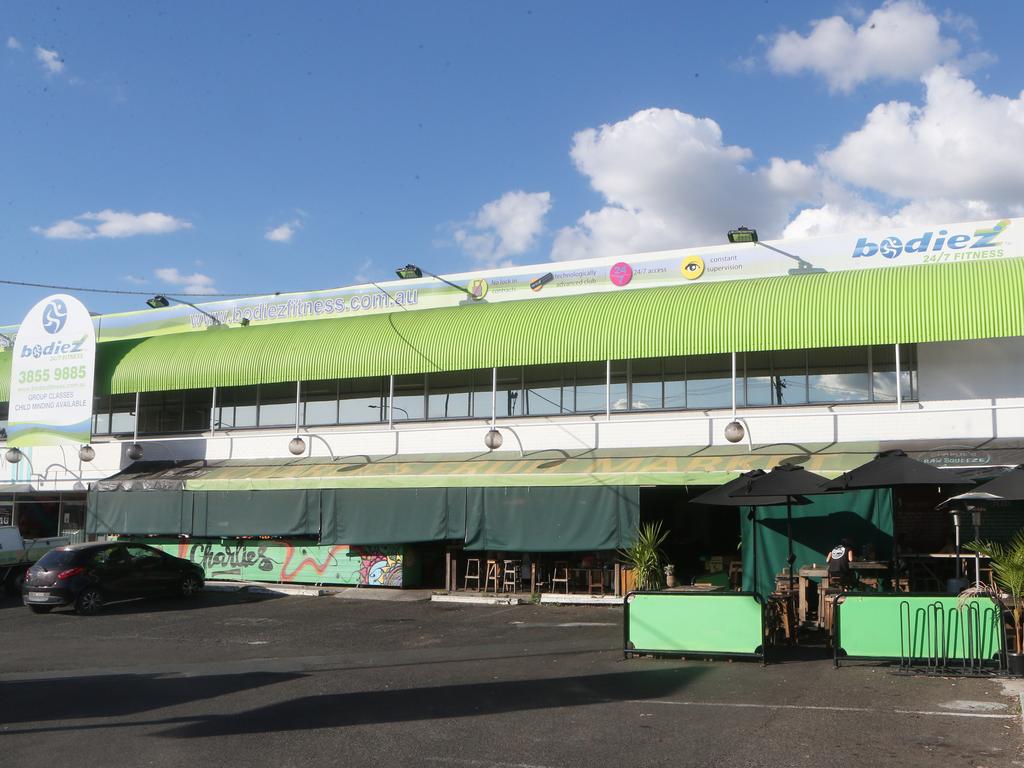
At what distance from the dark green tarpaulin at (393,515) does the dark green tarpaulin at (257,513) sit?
51 centimetres

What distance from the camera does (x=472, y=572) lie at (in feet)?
79.4

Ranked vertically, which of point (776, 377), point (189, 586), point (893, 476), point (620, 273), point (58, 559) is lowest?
point (189, 586)

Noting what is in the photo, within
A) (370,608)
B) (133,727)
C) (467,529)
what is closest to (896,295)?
(467,529)

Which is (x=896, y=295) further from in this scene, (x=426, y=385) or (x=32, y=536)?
(x=32, y=536)

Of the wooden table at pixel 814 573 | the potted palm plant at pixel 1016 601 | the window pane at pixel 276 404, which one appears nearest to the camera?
the potted palm plant at pixel 1016 601

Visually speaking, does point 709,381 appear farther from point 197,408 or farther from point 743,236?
point 197,408

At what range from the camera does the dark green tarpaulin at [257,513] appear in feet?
78.5

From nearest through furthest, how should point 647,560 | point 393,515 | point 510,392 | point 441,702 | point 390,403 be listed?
point 441,702, point 647,560, point 393,515, point 510,392, point 390,403

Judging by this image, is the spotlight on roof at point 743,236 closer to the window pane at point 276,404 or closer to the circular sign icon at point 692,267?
the circular sign icon at point 692,267

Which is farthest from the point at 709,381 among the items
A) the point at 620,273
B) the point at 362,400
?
the point at 362,400

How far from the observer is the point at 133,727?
9578 millimetres

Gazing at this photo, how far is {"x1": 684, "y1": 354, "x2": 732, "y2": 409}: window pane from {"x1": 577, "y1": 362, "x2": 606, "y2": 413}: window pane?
1.69 meters

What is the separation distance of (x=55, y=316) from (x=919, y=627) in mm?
25367

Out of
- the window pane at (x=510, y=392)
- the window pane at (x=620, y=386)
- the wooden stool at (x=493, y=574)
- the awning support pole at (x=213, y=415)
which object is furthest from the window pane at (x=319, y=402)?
the window pane at (x=620, y=386)
